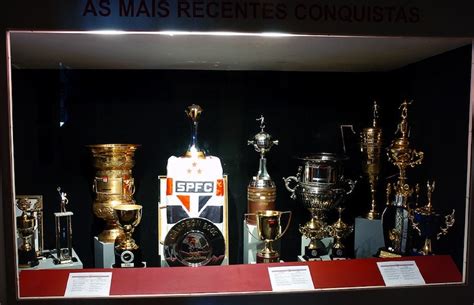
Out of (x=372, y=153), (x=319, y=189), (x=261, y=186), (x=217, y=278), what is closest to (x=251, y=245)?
(x=261, y=186)

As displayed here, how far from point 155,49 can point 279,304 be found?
3.23ft

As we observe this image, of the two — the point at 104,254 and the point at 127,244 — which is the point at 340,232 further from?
the point at 104,254

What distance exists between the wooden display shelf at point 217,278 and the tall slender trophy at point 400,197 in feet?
1.14

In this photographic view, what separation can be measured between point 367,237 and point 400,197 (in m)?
0.26

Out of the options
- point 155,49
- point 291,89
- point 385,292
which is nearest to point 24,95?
point 155,49

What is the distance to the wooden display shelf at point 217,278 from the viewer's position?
135 cm

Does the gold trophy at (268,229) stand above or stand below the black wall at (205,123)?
below

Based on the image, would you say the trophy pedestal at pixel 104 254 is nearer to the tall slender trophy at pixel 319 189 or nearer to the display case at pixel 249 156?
the display case at pixel 249 156

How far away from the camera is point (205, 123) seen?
2209mm

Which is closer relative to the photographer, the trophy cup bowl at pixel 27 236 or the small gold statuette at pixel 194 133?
the trophy cup bowl at pixel 27 236

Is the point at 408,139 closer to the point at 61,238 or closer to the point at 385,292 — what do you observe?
the point at 385,292

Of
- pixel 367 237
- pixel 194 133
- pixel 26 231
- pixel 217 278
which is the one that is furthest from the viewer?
pixel 194 133

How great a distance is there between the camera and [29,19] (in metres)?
1.21

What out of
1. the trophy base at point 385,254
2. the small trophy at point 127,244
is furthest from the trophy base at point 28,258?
the trophy base at point 385,254
